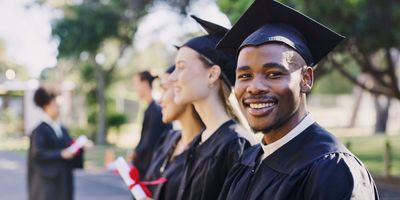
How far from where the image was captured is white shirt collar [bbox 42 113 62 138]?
6.02 meters

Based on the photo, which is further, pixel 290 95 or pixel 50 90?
pixel 50 90

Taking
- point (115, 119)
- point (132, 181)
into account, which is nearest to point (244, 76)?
point (132, 181)

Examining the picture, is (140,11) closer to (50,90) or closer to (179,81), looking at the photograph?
(50,90)

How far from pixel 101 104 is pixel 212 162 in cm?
2108

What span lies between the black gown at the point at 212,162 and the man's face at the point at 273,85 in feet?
2.63

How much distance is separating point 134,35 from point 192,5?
3607mm

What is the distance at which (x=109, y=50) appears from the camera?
25.9 m

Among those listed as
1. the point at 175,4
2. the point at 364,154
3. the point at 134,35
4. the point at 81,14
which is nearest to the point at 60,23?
the point at 81,14

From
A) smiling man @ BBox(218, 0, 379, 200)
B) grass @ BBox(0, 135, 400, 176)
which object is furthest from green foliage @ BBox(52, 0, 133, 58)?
smiling man @ BBox(218, 0, 379, 200)

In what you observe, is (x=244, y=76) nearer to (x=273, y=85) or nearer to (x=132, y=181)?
(x=273, y=85)

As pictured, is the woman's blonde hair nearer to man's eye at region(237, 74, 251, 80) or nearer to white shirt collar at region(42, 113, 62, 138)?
man's eye at region(237, 74, 251, 80)

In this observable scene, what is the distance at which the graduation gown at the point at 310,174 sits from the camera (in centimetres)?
178

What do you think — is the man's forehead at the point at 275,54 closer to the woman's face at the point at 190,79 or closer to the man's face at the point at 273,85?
the man's face at the point at 273,85

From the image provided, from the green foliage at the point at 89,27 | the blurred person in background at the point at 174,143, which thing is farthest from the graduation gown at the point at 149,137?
the green foliage at the point at 89,27
